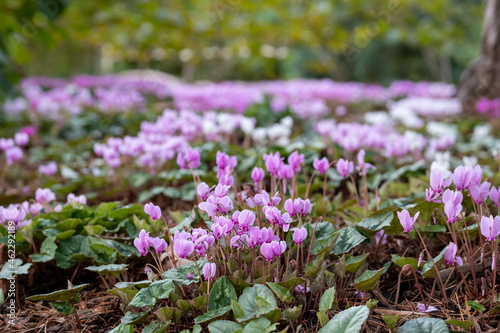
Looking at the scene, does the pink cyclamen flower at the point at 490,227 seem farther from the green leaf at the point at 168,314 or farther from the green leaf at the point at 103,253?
the green leaf at the point at 103,253

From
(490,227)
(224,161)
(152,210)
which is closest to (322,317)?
(490,227)

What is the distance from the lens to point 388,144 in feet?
9.87

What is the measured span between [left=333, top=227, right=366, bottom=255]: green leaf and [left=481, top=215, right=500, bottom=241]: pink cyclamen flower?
15.3 inches

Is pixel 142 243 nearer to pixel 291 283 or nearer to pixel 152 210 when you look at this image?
pixel 152 210

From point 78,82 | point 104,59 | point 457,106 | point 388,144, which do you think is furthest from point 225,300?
point 104,59

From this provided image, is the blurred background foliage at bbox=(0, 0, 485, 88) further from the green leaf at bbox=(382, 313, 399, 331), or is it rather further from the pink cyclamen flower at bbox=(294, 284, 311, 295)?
the green leaf at bbox=(382, 313, 399, 331)

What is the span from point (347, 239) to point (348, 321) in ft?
A: 1.39

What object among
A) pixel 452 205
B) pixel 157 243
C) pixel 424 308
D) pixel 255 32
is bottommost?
pixel 424 308

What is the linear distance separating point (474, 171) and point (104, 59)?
26315 millimetres

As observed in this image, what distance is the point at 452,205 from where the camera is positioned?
1289mm

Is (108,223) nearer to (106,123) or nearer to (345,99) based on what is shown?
(106,123)

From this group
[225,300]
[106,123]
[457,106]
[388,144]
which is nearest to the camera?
[225,300]

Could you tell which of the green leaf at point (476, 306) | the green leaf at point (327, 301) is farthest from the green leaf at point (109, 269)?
the green leaf at point (476, 306)

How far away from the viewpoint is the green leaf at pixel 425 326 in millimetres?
1180
